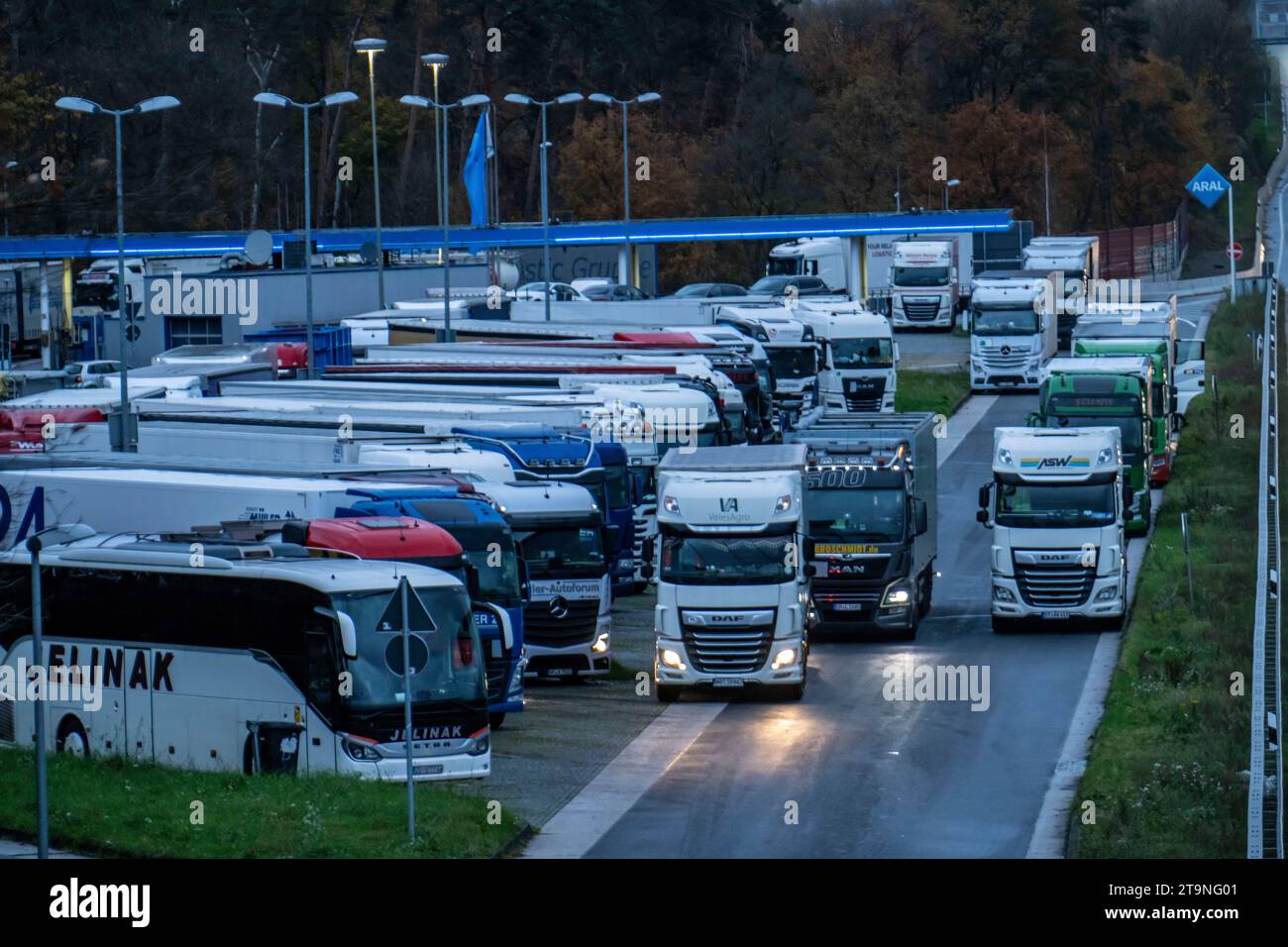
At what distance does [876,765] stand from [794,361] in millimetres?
32659

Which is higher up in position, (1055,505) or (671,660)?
(1055,505)

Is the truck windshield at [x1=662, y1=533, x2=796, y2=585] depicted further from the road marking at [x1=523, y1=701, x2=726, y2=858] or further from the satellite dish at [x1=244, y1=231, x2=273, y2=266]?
the satellite dish at [x1=244, y1=231, x2=273, y2=266]

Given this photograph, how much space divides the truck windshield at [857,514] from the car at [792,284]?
44.0 meters

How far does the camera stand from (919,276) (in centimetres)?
7556

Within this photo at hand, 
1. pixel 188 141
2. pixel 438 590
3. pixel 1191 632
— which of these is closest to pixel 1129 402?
pixel 1191 632

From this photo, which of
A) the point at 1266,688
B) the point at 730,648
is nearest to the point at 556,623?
the point at 730,648

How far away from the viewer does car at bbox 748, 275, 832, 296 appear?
7688cm

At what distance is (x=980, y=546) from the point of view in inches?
1620

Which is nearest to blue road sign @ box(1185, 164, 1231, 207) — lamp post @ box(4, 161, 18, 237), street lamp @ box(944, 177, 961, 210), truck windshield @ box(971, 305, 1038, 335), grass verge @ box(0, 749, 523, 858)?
truck windshield @ box(971, 305, 1038, 335)

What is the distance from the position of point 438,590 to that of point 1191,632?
12710 millimetres

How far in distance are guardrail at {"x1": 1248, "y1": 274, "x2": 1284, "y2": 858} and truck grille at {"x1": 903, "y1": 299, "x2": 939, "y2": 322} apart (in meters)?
31.0

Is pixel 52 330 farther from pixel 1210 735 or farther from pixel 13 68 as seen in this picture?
pixel 1210 735

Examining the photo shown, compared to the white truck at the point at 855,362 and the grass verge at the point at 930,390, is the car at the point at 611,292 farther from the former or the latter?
the white truck at the point at 855,362

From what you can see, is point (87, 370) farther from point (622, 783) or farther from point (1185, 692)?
point (1185, 692)
